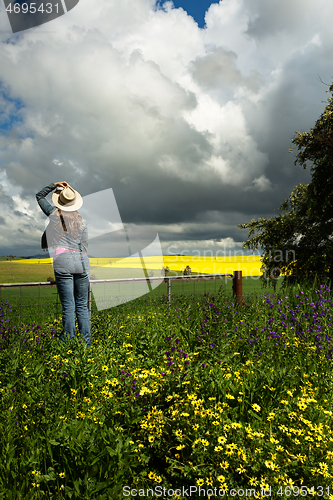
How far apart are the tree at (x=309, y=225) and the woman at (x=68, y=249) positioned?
29.1 feet

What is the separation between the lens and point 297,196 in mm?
16781

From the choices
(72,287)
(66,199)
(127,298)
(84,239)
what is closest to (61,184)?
(66,199)

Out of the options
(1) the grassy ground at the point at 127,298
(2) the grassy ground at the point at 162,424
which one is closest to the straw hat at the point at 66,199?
(1) the grassy ground at the point at 127,298

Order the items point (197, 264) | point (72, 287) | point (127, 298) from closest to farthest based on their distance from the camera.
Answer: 1. point (72, 287)
2. point (127, 298)
3. point (197, 264)

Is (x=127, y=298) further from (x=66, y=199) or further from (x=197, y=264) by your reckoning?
(x=197, y=264)

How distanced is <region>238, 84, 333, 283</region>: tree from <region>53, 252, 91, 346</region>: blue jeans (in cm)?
885

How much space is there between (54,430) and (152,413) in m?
0.74

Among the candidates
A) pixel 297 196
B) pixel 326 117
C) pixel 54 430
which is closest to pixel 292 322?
pixel 54 430

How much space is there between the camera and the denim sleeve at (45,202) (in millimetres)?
4548

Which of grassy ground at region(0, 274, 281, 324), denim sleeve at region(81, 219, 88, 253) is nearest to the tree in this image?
grassy ground at region(0, 274, 281, 324)

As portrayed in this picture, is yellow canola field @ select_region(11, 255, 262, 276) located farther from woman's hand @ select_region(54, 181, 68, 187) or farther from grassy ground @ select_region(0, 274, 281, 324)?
woman's hand @ select_region(54, 181, 68, 187)

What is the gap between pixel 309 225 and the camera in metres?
14.7

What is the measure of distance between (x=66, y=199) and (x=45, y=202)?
31 cm

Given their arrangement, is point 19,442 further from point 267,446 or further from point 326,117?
point 326,117
